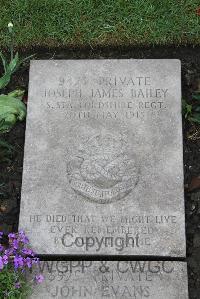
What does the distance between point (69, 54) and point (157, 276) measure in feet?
6.23

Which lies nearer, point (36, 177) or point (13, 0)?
point (36, 177)

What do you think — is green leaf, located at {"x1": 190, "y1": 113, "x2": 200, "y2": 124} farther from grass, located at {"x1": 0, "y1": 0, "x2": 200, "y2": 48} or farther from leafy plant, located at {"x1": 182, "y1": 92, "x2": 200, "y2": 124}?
grass, located at {"x1": 0, "y1": 0, "x2": 200, "y2": 48}

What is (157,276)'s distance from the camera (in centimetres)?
332

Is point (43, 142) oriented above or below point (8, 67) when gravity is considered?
below

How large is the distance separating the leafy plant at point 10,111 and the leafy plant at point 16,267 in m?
0.88

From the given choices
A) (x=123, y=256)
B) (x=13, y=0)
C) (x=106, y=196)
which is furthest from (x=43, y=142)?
(x=13, y=0)

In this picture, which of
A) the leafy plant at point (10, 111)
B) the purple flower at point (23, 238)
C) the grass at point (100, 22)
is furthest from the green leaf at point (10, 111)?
the purple flower at point (23, 238)

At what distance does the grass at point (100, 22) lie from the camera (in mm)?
4367

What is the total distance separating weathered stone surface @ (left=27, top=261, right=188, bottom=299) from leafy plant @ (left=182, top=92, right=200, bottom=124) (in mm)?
1072

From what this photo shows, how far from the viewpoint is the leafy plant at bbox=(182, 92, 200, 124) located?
3.94 meters

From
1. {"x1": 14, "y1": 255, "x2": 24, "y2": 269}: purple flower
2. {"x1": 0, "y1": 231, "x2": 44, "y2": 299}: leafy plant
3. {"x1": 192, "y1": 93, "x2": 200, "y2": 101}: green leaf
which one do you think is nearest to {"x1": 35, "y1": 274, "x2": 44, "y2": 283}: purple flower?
{"x1": 0, "y1": 231, "x2": 44, "y2": 299}: leafy plant

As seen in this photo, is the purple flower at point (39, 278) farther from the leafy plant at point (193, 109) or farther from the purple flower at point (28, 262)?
the leafy plant at point (193, 109)

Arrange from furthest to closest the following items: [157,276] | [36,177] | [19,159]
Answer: [19,159] → [36,177] → [157,276]

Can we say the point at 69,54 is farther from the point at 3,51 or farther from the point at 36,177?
the point at 36,177
